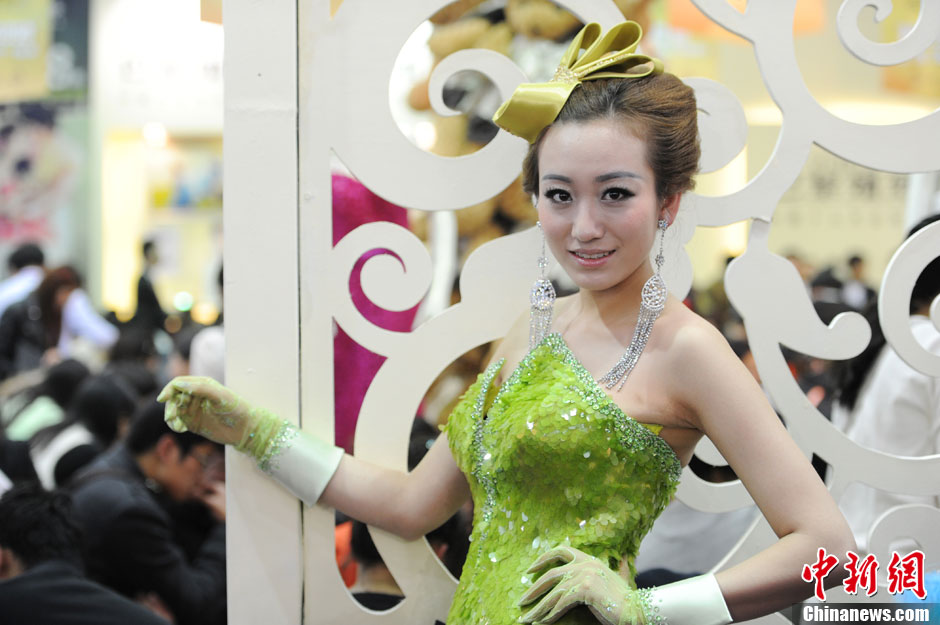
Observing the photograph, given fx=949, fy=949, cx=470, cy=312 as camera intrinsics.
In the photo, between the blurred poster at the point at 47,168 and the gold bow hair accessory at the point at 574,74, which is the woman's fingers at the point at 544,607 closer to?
the gold bow hair accessory at the point at 574,74

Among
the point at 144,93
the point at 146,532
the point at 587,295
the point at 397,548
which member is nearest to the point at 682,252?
the point at 587,295

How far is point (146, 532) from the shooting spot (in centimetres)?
237

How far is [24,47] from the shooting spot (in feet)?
22.5

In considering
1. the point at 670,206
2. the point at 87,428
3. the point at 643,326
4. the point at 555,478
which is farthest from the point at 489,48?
the point at 87,428

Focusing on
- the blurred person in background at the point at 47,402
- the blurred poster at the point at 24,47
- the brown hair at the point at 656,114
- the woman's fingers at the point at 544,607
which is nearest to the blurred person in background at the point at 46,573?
the woman's fingers at the point at 544,607

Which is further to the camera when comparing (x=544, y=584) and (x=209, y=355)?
(x=209, y=355)

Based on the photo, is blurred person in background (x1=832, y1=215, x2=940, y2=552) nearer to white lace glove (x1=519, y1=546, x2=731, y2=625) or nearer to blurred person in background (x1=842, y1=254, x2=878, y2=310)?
white lace glove (x1=519, y1=546, x2=731, y2=625)

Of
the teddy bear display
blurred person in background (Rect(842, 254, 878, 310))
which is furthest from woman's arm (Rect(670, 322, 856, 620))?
blurred person in background (Rect(842, 254, 878, 310))

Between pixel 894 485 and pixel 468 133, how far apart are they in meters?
1.17

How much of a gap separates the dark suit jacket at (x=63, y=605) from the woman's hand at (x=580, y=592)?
1.08 meters

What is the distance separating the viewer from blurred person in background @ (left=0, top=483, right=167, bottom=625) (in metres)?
2.02

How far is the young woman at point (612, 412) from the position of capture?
1.28 m

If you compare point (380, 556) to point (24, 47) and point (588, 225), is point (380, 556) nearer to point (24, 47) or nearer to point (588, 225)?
point (588, 225)

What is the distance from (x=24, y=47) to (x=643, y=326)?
6.76m
